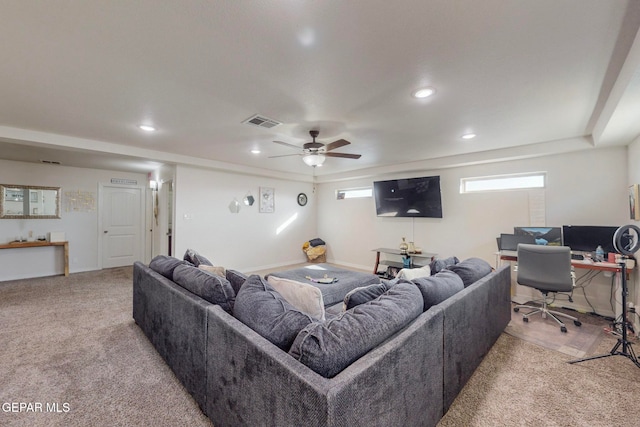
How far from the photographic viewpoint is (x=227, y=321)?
1477 millimetres

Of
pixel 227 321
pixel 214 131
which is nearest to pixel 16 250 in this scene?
pixel 214 131

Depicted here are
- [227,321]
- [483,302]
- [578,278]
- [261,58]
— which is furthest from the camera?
[578,278]

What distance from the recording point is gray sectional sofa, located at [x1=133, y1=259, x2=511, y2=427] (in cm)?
101

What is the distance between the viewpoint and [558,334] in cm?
293

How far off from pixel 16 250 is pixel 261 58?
6459 millimetres

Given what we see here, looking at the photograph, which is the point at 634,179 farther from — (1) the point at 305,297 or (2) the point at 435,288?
(1) the point at 305,297

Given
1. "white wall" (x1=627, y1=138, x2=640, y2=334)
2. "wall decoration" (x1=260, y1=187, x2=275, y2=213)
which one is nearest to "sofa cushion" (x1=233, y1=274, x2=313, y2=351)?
"white wall" (x1=627, y1=138, x2=640, y2=334)

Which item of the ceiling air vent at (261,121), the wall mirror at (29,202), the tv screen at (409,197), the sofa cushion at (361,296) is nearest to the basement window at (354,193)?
the tv screen at (409,197)

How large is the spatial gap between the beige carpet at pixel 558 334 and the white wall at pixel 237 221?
4756 millimetres

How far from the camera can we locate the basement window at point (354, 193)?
644 centimetres

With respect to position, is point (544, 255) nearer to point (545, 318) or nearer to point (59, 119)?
point (545, 318)

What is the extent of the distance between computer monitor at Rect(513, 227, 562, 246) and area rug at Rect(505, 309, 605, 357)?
1.02 m

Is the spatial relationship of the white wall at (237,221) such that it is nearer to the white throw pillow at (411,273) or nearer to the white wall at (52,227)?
the white wall at (52,227)

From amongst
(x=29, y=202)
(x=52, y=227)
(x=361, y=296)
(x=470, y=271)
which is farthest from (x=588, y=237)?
(x=29, y=202)
